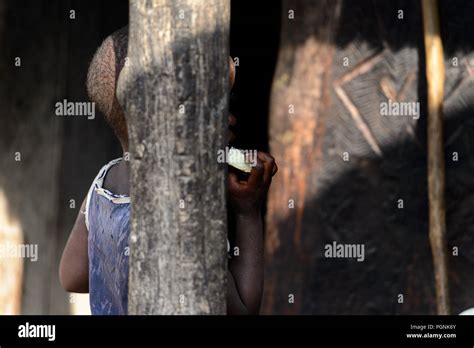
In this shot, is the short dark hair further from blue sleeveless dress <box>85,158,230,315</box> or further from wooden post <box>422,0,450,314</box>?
wooden post <box>422,0,450,314</box>

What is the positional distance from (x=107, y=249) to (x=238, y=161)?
0.49 meters

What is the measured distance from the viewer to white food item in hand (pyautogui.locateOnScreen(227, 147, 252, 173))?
126 inches

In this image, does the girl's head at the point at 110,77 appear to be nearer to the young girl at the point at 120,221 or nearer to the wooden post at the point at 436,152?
the young girl at the point at 120,221

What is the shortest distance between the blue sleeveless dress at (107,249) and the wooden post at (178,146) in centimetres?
17

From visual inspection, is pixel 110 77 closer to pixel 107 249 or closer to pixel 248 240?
pixel 107 249

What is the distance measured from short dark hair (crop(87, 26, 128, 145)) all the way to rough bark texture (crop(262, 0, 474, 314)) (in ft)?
7.33

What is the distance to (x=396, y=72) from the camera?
17.3ft

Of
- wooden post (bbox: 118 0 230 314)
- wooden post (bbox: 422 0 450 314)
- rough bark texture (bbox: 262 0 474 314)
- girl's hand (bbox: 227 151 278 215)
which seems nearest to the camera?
wooden post (bbox: 118 0 230 314)

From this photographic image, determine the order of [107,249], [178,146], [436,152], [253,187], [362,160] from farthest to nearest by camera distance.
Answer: [362,160], [436,152], [107,249], [253,187], [178,146]

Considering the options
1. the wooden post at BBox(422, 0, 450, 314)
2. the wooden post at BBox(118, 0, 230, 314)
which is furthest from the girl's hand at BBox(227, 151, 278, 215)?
the wooden post at BBox(422, 0, 450, 314)

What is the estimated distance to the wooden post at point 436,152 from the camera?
508 cm

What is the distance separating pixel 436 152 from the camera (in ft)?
16.8

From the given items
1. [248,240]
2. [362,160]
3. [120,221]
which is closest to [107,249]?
[120,221]
